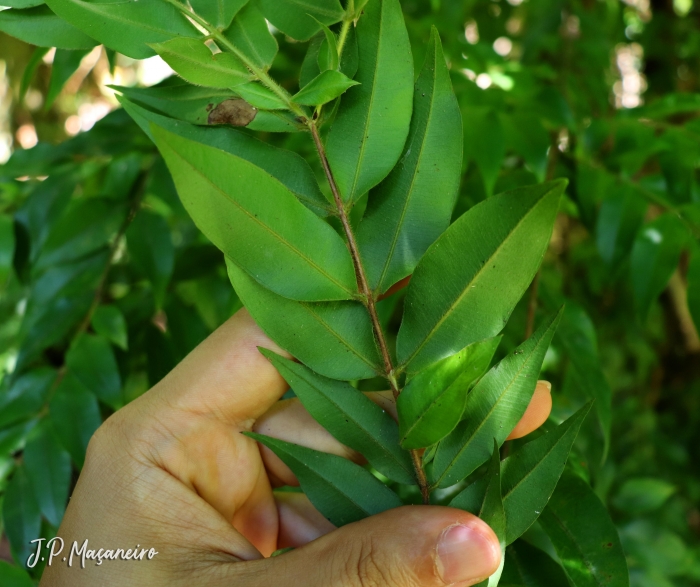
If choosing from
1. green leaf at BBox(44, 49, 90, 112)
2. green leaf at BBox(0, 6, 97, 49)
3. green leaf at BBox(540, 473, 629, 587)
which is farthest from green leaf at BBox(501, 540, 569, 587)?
green leaf at BBox(44, 49, 90, 112)

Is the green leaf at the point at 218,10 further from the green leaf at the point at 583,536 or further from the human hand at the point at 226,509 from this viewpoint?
the green leaf at the point at 583,536

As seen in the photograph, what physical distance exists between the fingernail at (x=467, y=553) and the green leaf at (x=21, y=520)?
→ 398 millimetres

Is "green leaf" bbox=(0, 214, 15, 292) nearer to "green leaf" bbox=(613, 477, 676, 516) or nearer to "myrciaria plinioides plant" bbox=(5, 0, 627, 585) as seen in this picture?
"myrciaria plinioides plant" bbox=(5, 0, 627, 585)

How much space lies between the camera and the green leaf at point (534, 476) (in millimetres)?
354

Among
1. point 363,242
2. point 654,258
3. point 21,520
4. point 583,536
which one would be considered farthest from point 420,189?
point 21,520

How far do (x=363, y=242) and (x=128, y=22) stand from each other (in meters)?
0.19

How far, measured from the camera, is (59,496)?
54cm

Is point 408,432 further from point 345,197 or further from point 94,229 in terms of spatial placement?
point 94,229

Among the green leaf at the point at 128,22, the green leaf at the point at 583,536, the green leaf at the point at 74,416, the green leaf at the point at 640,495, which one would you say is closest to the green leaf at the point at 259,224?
the green leaf at the point at 128,22

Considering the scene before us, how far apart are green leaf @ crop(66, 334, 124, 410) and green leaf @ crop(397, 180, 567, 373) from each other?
33 centimetres

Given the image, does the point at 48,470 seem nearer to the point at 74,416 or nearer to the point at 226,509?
the point at 74,416

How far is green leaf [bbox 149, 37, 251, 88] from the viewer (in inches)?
12.7

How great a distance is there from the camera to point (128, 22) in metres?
0.35

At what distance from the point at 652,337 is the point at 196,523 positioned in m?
1.06
